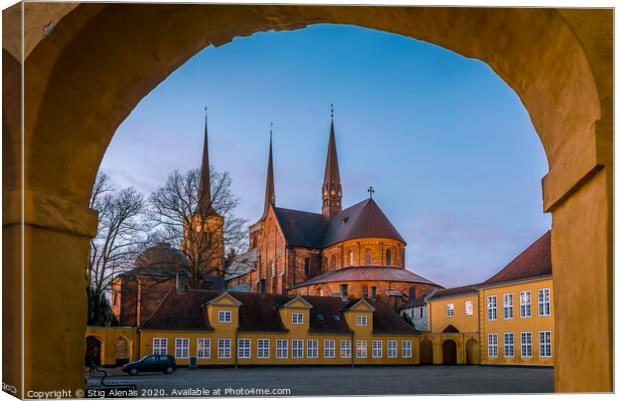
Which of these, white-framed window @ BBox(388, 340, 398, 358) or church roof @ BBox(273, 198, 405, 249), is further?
church roof @ BBox(273, 198, 405, 249)

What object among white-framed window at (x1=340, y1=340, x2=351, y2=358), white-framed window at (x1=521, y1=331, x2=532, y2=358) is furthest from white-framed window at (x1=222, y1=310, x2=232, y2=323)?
white-framed window at (x1=521, y1=331, x2=532, y2=358)

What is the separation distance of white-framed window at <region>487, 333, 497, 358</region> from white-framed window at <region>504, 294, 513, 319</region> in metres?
1.03

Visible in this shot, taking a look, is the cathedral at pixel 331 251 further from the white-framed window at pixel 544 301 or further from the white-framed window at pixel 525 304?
the white-framed window at pixel 544 301

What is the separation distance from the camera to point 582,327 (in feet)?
13.8

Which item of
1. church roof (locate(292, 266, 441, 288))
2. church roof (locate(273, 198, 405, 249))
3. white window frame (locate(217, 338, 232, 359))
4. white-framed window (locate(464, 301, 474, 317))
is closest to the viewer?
white window frame (locate(217, 338, 232, 359))

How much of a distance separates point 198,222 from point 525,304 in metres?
13.3

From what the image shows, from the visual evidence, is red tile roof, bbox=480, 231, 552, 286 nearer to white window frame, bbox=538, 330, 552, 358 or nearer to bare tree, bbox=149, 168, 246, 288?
white window frame, bbox=538, 330, 552, 358

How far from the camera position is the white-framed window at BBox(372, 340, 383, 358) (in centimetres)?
3336

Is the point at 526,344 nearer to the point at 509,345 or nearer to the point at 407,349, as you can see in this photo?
Result: the point at 509,345

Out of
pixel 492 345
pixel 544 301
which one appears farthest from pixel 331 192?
pixel 544 301

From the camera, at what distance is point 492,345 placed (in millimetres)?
30438

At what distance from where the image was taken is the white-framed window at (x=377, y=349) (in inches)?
1313

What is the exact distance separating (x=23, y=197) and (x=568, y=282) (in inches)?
143

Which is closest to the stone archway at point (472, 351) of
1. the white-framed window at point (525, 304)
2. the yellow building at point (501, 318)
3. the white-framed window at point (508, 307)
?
the yellow building at point (501, 318)
